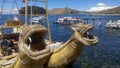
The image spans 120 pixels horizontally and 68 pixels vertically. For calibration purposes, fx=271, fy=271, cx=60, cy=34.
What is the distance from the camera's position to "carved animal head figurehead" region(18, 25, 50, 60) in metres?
5.84

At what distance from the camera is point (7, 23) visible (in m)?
24.4

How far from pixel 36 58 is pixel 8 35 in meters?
21.2

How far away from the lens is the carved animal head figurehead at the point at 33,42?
584 cm

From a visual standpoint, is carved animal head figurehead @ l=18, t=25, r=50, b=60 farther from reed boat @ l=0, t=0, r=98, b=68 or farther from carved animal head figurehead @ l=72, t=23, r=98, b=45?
carved animal head figurehead @ l=72, t=23, r=98, b=45

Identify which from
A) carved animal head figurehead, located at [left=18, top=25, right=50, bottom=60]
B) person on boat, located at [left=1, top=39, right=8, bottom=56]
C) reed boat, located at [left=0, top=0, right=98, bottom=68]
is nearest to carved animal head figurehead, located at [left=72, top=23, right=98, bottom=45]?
reed boat, located at [left=0, top=0, right=98, bottom=68]

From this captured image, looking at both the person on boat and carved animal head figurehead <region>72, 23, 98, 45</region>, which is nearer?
carved animal head figurehead <region>72, 23, 98, 45</region>

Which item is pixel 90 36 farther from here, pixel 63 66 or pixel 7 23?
pixel 7 23

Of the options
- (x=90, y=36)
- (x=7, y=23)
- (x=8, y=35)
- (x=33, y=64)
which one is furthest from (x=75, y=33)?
(x=8, y=35)

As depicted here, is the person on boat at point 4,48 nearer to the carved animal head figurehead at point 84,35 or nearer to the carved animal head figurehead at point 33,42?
the carved animal head figurehead at point 84,35

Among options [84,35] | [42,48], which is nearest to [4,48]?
[84,35]

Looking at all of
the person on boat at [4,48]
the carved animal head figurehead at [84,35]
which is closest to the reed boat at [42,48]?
the carved animal head figurehead at [84,35]

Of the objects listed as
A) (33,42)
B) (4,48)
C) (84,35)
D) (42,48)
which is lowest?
(4,48)

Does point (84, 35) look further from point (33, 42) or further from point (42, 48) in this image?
point (33, 42)

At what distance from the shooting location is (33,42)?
638 cm
